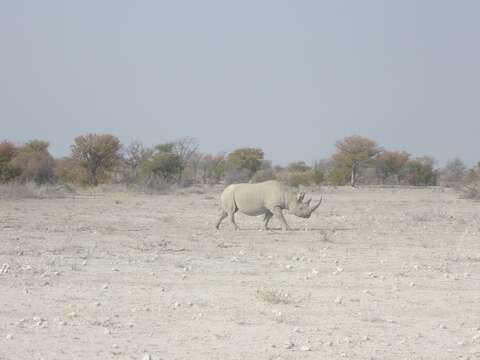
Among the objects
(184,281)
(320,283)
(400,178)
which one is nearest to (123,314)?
(184,281)

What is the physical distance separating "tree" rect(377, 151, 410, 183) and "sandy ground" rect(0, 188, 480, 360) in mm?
43384

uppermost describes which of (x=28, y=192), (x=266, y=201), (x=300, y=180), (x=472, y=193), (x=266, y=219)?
(x=300, y=180)

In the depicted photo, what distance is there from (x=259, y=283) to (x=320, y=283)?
81cm

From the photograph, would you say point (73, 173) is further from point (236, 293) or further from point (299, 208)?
point (236, 293)

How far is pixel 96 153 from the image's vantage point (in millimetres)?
49500

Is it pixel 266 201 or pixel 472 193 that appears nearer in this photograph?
pixel 266 201

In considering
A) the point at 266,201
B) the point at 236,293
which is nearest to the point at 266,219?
the point at 266,201

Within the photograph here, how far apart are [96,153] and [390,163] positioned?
25932 mm

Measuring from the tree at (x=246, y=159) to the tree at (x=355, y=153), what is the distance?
256 inches

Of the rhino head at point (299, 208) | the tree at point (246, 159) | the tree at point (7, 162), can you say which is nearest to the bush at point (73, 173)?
the tree at point (7, 162)

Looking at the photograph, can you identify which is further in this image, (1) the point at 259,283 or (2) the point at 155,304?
(1) the point at 259,283

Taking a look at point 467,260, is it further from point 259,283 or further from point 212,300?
point 212,300

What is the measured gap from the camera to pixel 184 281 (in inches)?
442

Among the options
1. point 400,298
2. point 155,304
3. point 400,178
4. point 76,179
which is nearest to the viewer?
point 155,304
